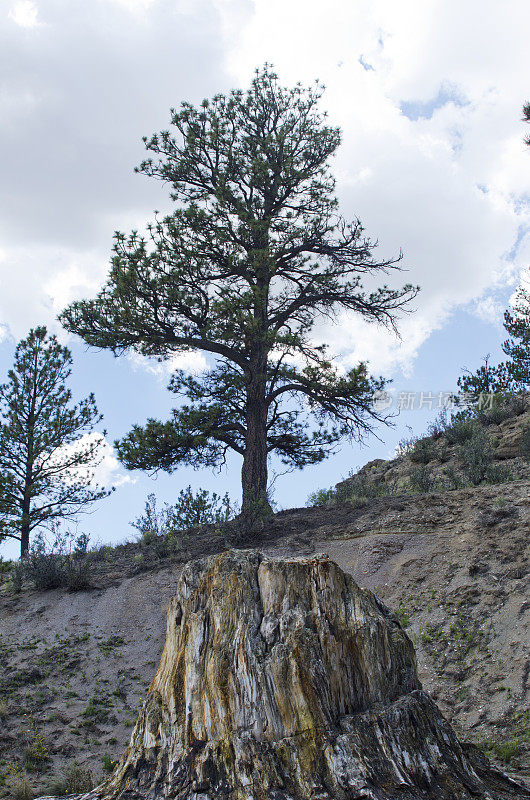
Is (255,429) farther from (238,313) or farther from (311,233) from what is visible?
(311,233)

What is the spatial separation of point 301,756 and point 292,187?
54.6 feet

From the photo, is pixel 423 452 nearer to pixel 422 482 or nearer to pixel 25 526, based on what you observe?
pixel 422 482

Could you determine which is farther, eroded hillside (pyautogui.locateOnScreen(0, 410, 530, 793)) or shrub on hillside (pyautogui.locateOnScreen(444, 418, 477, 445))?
shrub on hillside (pyautogui.locateOnScreen(444, 418, 477, 445))

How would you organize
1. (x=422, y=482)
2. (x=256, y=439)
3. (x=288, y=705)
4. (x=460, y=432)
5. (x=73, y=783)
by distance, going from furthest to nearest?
(x=460, y=432) → (x=256, y=439) → (x=422, y=482) → (x=73, y=783) → (x=288, y=705)

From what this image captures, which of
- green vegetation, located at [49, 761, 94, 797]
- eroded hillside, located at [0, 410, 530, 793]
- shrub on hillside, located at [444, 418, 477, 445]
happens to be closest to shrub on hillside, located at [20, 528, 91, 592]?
eroded hillside, located at [0, 410, 530, 793]

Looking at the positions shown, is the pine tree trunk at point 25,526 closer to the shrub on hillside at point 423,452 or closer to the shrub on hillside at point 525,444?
the shrub on hillside at point 423,452

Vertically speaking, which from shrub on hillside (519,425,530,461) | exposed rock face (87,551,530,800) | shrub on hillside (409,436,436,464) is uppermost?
shrub on hillside (409,436,436,464)

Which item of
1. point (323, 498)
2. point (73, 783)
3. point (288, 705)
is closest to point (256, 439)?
point (323, 498)

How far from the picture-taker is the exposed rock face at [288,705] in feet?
17.7

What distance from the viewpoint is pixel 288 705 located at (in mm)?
5629

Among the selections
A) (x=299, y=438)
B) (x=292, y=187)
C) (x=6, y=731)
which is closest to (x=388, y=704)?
(x=6, y=731)

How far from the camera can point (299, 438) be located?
18.8m

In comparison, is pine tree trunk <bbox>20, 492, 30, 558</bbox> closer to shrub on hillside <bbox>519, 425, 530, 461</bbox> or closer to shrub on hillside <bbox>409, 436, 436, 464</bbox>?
shrub on hillside <bbox>409, 436, 436, 464</bbox>

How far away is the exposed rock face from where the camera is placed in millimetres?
5383
